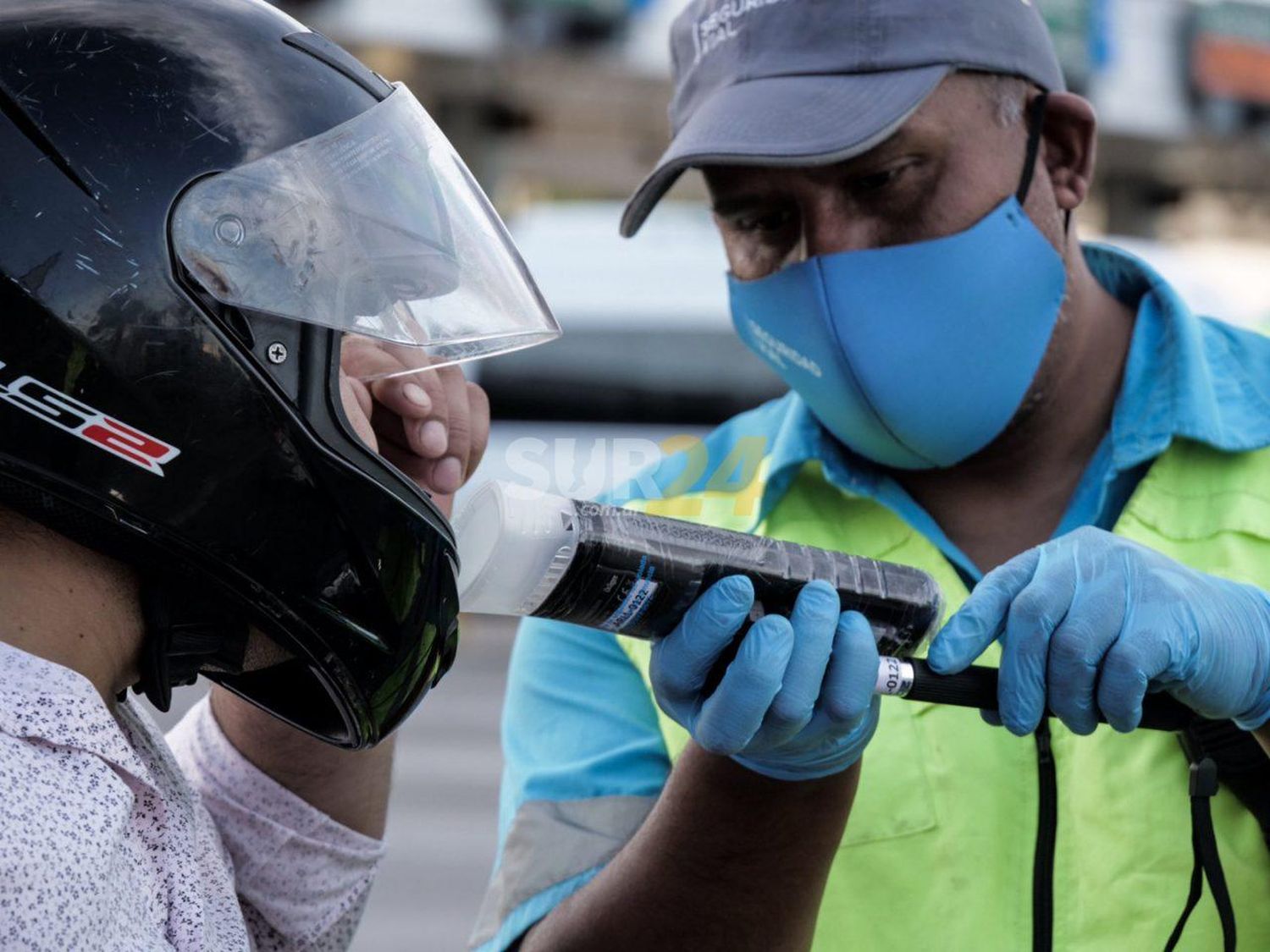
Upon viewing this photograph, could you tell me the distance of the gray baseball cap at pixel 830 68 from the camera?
223cm

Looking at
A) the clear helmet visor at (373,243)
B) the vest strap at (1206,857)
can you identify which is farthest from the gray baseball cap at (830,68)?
the vest strap at (1206,857)

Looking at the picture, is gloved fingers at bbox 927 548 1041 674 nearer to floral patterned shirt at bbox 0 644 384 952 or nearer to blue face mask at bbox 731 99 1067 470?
blue face mask at bbox 731 99 1067 470

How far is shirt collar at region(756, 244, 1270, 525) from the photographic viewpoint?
221 centimetres

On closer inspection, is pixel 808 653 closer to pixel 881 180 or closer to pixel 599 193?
pixel 881 180

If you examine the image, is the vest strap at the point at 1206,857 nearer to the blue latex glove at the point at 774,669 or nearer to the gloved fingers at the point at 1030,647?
the gloved fingers at the point at 1030,647

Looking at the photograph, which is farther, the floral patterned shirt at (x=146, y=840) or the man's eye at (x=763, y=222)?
the man's eye at (x=763, y=222)

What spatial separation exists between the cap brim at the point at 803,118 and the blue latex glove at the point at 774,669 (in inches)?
28.9

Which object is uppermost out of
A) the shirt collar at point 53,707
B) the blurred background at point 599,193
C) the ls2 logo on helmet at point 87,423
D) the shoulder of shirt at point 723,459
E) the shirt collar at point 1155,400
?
the ls2 logo on helmet at point 87,423

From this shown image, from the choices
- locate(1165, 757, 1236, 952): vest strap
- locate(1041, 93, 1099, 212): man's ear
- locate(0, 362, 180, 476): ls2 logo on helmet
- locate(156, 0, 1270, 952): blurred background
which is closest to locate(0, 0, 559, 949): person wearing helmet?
locate(0, 362, 180, 476): ls2 logo on helmet

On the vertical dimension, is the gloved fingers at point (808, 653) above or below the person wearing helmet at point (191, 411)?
below

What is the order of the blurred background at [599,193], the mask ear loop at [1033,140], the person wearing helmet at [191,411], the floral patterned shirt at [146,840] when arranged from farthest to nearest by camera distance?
the blurred background at [599,193], the mask ear loop at [1033,140], the person wearing helmet at [191,411], the floral patterned shirt at [146,840]

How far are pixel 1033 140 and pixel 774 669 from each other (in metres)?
1.06

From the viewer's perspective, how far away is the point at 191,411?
1502 mm

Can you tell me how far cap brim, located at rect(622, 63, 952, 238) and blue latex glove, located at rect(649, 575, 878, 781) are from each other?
0.73m
